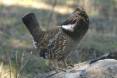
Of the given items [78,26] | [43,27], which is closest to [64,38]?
[78,26]

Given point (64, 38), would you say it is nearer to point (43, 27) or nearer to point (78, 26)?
point (78, 26)

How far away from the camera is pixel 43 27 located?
1234cm

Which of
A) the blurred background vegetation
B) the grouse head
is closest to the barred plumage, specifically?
the grouse head

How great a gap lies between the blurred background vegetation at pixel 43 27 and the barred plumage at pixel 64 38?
345mm

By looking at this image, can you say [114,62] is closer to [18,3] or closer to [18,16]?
[18,16]

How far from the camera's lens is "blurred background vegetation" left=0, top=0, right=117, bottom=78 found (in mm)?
7892

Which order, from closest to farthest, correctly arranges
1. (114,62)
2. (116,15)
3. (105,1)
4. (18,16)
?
(114,62)
(18,16)
(116,15)
(105,1)

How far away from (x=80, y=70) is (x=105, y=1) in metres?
10.1

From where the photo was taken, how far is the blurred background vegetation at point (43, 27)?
789 centimetres

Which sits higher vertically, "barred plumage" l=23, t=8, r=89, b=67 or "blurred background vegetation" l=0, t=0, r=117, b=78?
"barred plumage" l=23, t=8, r=89, b=67

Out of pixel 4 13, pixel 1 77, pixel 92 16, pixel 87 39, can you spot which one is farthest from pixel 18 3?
pixel 1 77

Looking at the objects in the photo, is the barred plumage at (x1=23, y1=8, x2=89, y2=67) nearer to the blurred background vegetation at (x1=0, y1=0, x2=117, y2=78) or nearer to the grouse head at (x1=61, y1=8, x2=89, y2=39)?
the grouse head at (x1=61, y1=8, x2=89, y2=39)

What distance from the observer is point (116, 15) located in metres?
14.8

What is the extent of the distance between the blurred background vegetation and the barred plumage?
34 centimetres
